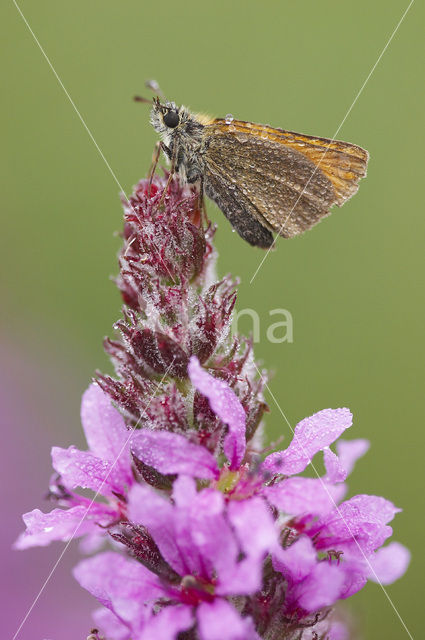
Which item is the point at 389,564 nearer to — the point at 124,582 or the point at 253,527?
the point at 253,527

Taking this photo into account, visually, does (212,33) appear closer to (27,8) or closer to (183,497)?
(27,8)

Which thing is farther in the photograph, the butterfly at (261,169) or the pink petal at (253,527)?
the butterfly at (261,169)

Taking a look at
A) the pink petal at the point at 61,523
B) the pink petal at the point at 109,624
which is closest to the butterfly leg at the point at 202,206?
the pink petal at the point at 61,523

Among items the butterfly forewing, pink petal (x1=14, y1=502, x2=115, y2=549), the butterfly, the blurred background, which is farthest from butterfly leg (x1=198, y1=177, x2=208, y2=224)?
the blurred background

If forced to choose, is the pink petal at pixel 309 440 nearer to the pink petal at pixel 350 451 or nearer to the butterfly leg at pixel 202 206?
the pink petal at pixel 350 451

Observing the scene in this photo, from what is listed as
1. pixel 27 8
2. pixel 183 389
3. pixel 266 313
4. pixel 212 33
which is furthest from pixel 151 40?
pixel 183 389

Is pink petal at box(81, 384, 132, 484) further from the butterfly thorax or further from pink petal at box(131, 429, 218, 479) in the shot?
the butterfly thorax

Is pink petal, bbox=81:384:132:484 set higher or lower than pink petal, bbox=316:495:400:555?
lower

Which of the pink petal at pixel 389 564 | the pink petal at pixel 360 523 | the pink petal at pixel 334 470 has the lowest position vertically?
the pink petal at pixel 389 564
